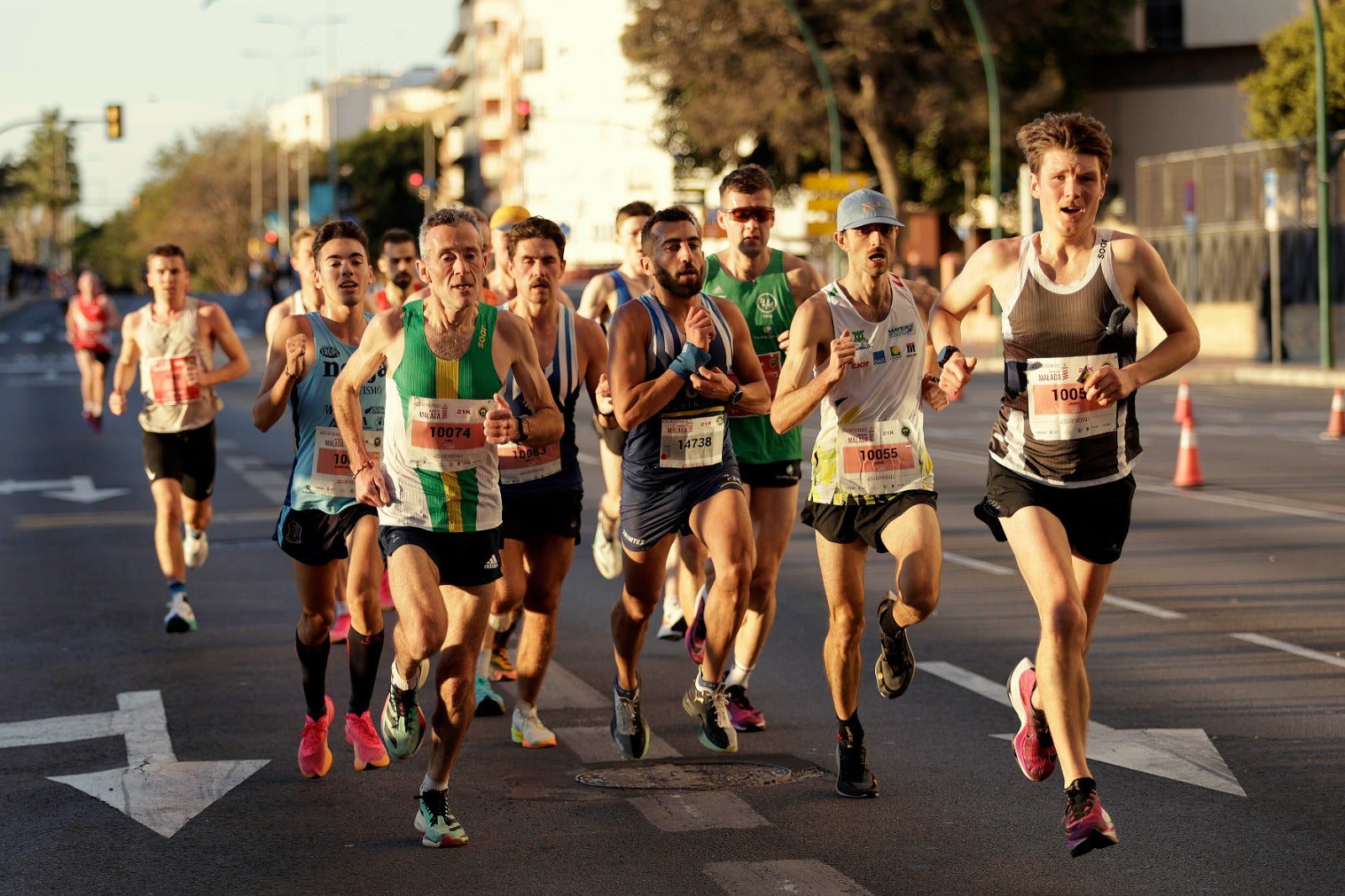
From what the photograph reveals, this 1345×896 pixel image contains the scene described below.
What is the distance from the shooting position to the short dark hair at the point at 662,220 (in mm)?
7309

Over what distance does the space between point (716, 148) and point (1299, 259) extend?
2121cm

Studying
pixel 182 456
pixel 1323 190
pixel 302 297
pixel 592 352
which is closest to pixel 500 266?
pixel 302 297

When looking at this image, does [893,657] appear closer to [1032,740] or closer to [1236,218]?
[1032,740]

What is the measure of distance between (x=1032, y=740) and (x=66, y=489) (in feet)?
47.3

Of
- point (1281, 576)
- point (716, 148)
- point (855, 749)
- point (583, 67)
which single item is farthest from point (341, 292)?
point (583, 67)

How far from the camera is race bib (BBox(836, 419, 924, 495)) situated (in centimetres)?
689

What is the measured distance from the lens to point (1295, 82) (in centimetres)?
4822

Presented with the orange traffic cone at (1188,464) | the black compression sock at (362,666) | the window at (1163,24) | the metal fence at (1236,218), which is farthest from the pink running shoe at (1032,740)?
the window at (1163,24)

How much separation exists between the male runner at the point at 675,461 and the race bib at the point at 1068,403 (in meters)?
1.38

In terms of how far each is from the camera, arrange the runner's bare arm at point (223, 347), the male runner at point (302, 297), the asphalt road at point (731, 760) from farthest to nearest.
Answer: the runner's bare arm at point (223, 347), the male runner at point (302, 297), the asphalt road at point (731, 760)

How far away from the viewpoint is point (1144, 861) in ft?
19.0

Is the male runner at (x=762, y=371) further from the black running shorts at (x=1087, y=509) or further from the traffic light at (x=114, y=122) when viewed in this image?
the traffic light at (x=114, y=122)

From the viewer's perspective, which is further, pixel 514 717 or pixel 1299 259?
pixel 1299 259

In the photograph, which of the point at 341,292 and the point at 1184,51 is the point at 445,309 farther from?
the point at 1184,51
